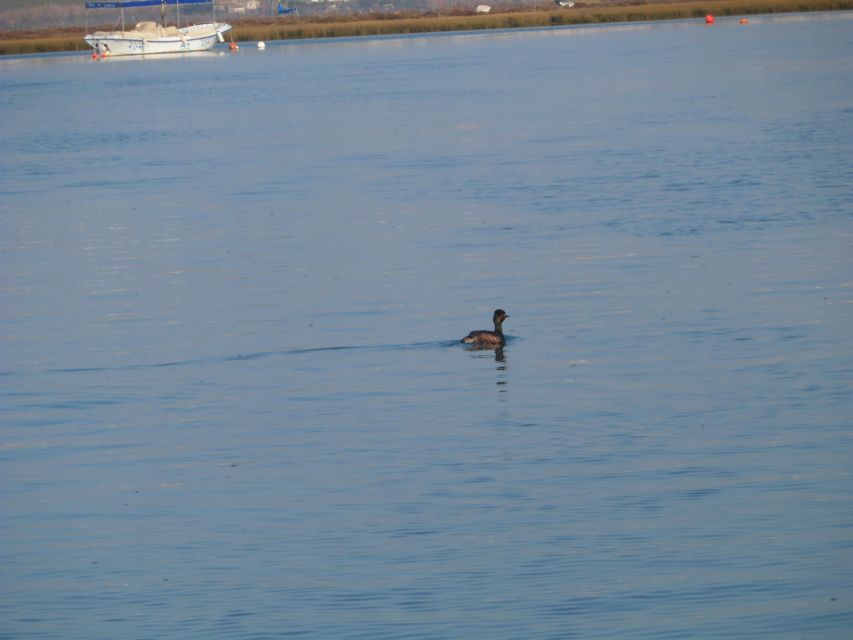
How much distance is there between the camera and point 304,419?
16.2 m

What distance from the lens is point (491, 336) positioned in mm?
18562

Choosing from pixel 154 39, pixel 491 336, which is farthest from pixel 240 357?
pixel 154 39

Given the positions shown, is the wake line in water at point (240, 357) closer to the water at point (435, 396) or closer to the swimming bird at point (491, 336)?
the water at point (435, 396)

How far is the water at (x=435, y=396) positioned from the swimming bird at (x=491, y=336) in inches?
8.8

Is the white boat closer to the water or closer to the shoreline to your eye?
the shoreline

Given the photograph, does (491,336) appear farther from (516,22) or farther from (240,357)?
(516,22)

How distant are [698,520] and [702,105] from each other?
42.3m

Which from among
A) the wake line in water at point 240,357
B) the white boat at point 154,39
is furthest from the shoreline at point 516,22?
the wake line in water at point 240,357

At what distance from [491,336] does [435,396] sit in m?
1.94

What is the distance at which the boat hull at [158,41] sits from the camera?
13088 centimetres

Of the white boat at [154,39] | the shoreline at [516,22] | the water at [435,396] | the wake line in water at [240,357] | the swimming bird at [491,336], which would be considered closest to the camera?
the water at [435,396]

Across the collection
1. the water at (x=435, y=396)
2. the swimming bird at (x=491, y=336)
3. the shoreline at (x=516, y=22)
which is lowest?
the water at (x=435, y=396)

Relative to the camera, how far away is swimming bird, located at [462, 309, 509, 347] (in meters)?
18.5

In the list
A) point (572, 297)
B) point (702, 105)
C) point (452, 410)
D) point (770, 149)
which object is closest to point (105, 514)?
point (452, 410)
